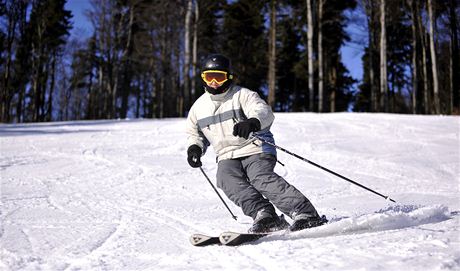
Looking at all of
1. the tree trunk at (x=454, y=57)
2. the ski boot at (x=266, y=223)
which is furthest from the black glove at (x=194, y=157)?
the tree trunk at (x=454, y=57)

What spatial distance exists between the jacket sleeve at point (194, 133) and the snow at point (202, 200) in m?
0.81

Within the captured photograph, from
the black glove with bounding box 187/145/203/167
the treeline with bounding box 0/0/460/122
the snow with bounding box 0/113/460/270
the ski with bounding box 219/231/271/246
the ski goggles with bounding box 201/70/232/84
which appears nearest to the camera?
the snow with bounding box 0/113/460/270

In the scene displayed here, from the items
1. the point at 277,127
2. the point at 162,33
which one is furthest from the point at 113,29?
the point at 277,127

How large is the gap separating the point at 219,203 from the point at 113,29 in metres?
21.5

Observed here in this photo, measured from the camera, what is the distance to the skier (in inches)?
126

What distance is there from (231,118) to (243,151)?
324 mm

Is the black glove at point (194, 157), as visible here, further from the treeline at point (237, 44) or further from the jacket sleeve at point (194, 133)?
the treeline at point (237, 44)

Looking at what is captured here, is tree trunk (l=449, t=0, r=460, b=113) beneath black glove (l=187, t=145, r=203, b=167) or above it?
above

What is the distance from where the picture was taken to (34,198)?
5.04 meters

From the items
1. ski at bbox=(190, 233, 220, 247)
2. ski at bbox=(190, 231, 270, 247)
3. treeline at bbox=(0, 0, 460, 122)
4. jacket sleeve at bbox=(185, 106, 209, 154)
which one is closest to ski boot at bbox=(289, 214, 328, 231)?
ski at bbox=(190, 231, 270, 247)

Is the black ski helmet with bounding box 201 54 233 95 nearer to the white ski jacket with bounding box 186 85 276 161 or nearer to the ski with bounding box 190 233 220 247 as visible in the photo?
the white ski jacket with bounding box 186 85 276 161

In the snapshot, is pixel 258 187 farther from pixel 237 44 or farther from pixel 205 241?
pixel 237 44

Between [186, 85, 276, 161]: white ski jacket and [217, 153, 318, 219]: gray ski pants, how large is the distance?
85 mm

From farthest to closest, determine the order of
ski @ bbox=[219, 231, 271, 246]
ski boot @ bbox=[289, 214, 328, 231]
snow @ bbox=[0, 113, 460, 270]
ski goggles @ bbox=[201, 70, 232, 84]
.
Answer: ski goggles @ bbox=[201, 70, 232, 84], ski boot @ bbox=[289, 214, 328, 231], ski @ bbox=[219, 231, 271, 246], snow @ bbox=[0, 113, 460, 270]
